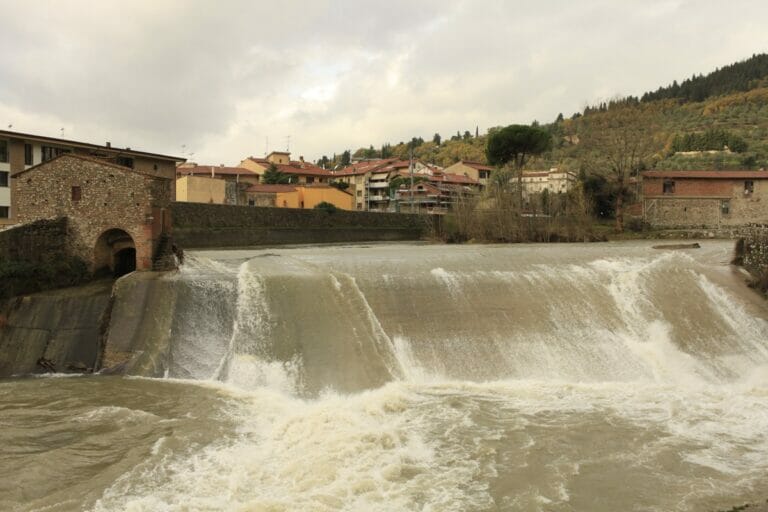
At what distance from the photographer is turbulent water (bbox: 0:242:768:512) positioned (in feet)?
24.0

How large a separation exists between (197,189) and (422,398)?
Result: 126 feet

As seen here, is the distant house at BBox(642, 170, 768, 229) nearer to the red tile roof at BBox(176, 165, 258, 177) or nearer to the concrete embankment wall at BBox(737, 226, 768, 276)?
the concrete embankment wall at BBox(737, 226, 768, 276)

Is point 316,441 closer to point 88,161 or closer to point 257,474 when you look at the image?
point 257,474

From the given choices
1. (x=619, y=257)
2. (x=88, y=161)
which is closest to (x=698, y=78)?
(x=619, y=257)

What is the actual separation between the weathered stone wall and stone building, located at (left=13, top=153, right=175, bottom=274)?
Answer: 252mm

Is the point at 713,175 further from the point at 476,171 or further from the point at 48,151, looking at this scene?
the point at 48,151

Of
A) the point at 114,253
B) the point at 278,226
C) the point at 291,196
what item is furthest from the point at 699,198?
the point at 114,253

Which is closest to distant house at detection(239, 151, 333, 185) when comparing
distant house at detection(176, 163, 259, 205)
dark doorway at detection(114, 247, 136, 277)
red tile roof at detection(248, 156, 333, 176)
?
red tile roof at detection(248, 156, 333, 176)

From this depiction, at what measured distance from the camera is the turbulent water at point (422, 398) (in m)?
7.31

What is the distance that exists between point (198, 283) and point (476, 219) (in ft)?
82.9

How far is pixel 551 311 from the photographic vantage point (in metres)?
14.4

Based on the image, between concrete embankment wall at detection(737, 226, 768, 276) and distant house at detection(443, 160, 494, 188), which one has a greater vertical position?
distant house at detection(443, 160, 494, 188)

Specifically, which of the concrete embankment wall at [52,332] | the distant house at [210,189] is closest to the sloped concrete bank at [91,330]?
the concrete embankment wall at [52,332]

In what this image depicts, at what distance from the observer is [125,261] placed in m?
17.4
